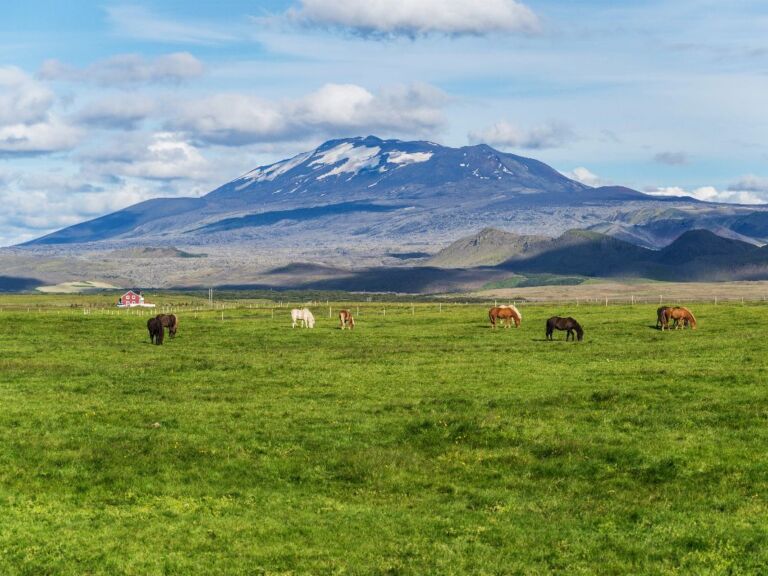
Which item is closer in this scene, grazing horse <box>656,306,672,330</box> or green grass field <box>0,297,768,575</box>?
green grass field <box>0,297,768,575</box>

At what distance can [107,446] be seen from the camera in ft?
95.1

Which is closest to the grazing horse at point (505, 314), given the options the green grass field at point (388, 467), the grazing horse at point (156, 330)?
the green grass field at point (388, 467)

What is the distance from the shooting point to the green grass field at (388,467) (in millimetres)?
20016

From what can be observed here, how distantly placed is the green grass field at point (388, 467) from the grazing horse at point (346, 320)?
2845 centimetres

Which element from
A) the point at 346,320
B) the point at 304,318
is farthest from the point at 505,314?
the point at 304,318

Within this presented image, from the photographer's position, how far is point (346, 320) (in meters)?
79.3

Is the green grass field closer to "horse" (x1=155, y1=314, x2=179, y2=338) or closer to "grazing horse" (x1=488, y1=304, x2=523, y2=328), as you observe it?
"horse" (x1=155, y1=314, x2=179, y2=338)

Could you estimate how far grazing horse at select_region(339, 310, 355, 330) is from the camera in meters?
78.0

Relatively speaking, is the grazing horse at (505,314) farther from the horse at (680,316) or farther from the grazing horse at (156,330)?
the grazing horse at (156,330)

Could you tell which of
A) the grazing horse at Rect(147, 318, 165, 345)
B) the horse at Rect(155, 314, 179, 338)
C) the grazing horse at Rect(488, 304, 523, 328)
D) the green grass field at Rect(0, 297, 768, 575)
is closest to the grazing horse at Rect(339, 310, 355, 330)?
the grazing horse at Rect(488, 304, 523, 328)

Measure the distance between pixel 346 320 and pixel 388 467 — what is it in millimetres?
52530

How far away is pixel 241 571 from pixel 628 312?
242 ft

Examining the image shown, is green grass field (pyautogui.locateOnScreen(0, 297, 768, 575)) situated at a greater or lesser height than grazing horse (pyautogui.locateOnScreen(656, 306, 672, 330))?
lesser

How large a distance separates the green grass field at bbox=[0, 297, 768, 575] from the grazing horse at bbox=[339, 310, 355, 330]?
28446 millimetres
